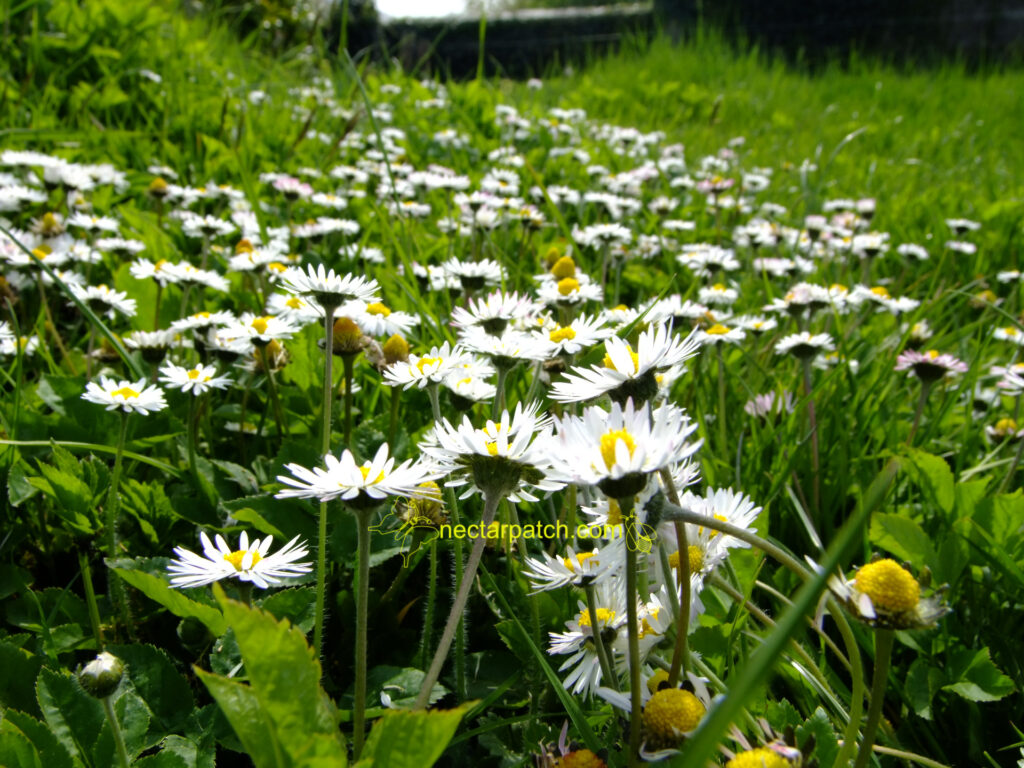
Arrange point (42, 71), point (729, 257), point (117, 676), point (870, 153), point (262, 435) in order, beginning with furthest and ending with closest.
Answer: point (870, 153) < point (42, 71) < point (729, 257) < point (262, 435) < point (117, 676)

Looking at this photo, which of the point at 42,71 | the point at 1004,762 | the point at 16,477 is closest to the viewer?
the point at 1004,762

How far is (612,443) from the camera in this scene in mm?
612

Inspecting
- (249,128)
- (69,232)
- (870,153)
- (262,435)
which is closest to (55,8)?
(249,128)

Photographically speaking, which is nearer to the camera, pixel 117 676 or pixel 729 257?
pixel 117 676

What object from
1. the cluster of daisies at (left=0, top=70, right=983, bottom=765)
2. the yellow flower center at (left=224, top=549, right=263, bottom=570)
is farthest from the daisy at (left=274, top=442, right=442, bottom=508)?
the yellow flower center at (left=224, top=549, right=263, bottom=570)

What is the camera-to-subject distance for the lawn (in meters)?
0.66

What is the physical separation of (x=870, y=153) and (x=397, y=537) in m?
5.15

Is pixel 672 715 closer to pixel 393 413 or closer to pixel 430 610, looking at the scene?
pixel 430 610

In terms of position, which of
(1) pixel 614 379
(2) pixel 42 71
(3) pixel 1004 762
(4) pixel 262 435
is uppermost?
(2) pixel 42 71

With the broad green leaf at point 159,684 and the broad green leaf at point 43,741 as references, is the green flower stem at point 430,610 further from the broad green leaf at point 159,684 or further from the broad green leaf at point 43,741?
the broad green leaf at point 43,741

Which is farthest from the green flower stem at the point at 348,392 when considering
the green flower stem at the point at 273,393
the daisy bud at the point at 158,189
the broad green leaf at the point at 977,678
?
the daisy bud at the point at 158,189

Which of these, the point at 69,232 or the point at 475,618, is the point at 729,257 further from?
the point at 69,232

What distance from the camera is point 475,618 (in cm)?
112

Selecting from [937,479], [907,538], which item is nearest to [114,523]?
[907,538]
